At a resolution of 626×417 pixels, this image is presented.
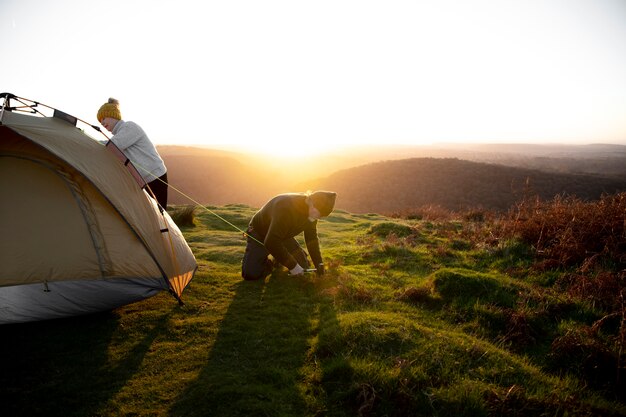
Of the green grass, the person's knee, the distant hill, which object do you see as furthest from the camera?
the distant hill

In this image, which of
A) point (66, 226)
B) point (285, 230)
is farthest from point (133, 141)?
point (285, 230)

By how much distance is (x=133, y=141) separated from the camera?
6.30 meters

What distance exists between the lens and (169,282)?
17.2ft

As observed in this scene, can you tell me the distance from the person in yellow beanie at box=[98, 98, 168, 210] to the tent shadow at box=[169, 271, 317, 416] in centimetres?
285

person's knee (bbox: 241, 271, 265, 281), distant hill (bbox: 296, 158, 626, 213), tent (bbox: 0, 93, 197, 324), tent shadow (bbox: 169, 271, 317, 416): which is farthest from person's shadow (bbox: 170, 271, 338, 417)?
distant hill (bbox: 296, 158, 626, 213)

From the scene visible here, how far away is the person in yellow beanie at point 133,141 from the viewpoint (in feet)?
20.4

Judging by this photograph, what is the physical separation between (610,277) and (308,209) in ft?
15.7

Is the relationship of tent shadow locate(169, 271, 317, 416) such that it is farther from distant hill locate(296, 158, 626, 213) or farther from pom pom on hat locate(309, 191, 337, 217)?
distant hill locate(296, 158, 626, 213)

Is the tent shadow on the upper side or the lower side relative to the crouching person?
lower

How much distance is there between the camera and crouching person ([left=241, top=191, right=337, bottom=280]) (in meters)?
5.93

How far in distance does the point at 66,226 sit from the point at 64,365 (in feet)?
6.16

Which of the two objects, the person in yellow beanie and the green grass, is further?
the person in yellow beanie

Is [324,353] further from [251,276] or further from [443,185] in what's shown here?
[443,185]

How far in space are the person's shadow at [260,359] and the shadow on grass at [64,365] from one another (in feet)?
2.89
